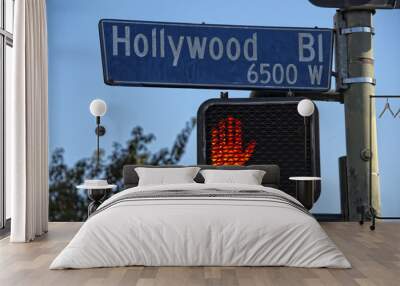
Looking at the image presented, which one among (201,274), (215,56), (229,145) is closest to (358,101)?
(229,145)

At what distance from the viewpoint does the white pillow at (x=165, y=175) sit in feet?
19.7

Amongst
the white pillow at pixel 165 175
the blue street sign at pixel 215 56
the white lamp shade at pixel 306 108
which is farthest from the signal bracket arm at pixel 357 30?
the white pillow at pixel 165 175

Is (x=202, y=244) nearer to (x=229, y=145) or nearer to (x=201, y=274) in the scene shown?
(x=201, y=274)

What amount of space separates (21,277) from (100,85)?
4322 millimetres

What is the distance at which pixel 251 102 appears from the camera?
6.69 metres

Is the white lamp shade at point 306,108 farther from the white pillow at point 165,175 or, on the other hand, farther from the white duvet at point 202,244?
the white duvet at point 202,244

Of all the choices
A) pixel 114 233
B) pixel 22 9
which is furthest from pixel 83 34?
pixel 114 233

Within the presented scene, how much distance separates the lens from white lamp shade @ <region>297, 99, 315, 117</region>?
6.35 metres

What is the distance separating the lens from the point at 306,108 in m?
6.34

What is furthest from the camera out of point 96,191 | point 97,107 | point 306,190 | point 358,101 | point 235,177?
point 97,107

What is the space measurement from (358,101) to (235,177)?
1.80 m

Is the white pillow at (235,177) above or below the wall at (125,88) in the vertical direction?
below

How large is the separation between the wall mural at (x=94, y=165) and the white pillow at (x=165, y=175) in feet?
5.01

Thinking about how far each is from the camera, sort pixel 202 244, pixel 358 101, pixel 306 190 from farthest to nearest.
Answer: pixel 358 101 → pixel 306 190 → pixel 202 244
